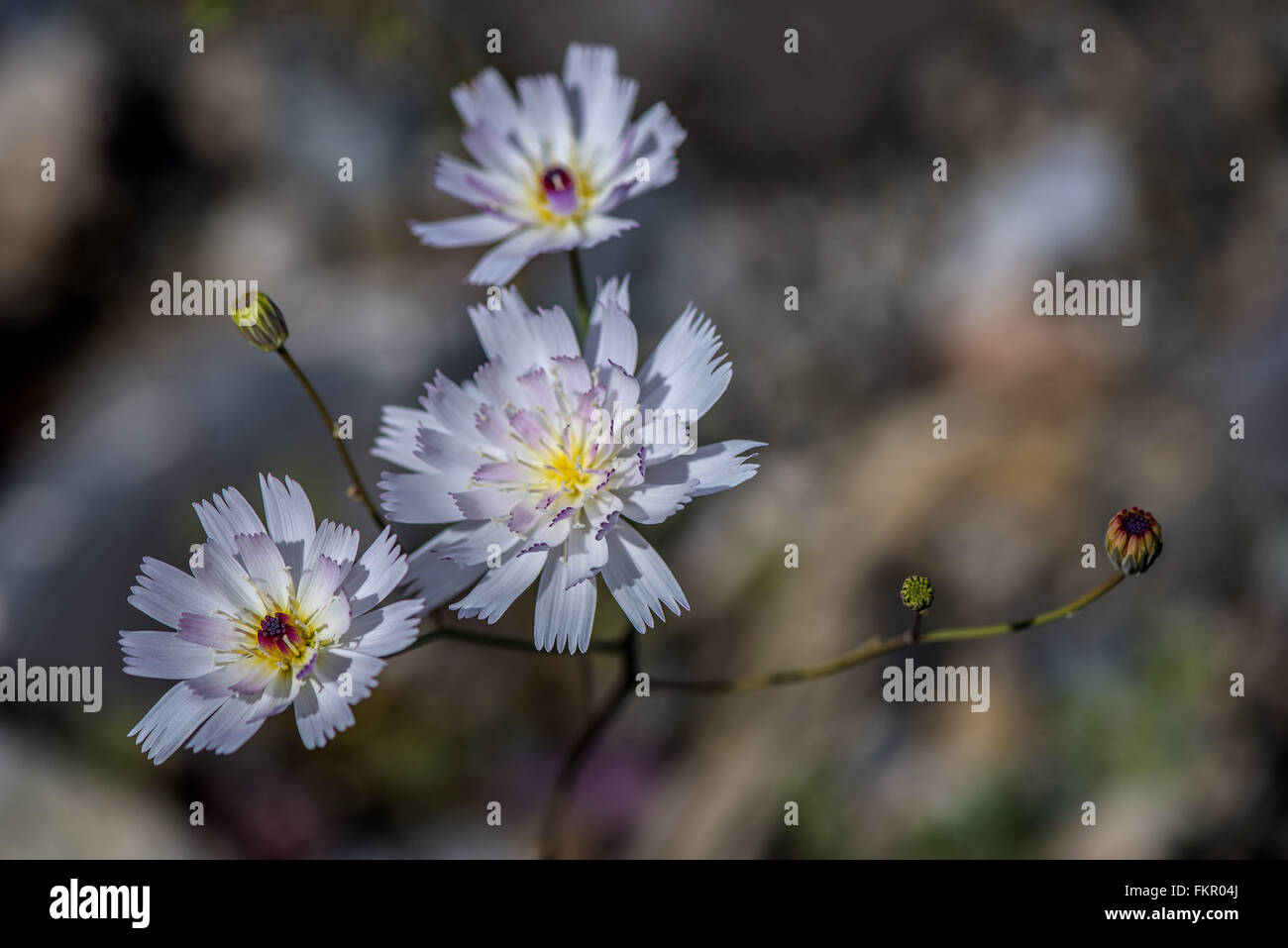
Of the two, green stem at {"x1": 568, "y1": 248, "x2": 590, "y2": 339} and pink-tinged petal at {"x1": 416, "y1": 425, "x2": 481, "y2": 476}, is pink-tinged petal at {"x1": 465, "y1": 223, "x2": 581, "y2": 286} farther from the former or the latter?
pink-tinged petal at {"x1": 416, "y1": 425, "x2": 481, "y2": 476}

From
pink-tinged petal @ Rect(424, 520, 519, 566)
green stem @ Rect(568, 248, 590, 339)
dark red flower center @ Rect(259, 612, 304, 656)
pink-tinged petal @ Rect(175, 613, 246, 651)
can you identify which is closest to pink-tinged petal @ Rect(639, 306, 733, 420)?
green stem @ Rect(568, 248, 590, 339)

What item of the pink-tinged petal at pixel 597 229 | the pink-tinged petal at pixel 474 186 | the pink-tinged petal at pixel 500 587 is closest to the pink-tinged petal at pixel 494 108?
the pink-tinged petal at pixel 474 186

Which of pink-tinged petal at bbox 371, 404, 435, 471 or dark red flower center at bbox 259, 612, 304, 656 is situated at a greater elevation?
pink-tinged petal at bbox 371, 404, 435, 471

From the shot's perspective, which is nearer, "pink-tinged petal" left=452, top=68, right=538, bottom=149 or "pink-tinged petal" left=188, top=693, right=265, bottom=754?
"pink-tinged petal" left=188, top=693, right=265, bottom=754

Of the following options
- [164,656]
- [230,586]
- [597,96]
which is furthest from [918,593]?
[597,96]

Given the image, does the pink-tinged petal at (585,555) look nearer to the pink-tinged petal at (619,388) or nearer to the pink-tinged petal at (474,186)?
the pink-tinged petal at (619,388)

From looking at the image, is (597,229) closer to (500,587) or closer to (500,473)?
(500,473)

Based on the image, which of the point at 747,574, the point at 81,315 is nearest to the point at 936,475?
the point at 747,574
